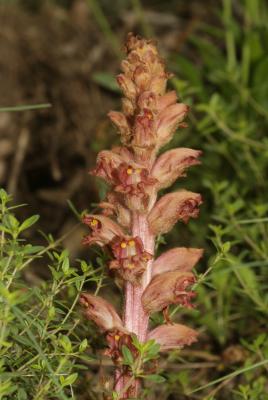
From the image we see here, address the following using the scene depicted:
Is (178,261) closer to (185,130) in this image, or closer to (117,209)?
(117,209)

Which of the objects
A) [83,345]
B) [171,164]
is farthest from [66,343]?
[171,164]

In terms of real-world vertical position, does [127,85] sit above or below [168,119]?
above

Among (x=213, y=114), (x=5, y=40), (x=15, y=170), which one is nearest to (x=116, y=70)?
(x=5, y=40)

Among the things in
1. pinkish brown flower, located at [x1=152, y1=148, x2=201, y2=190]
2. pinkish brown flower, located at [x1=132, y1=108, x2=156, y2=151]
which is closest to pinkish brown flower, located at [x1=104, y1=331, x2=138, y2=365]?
pinkish brown flower, located at [x1=152, y1=148, x2=201, y2=190]

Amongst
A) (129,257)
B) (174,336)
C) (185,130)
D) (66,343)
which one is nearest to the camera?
(66,343)

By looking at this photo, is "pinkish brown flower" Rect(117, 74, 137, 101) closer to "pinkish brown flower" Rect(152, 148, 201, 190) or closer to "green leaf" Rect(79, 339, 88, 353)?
"pinkish brown flower" Rect(152, 148, 201, 190)

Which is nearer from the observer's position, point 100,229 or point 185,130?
point 100,229

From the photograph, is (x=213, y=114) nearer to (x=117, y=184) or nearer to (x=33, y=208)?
(x=117, y=184)
